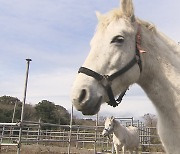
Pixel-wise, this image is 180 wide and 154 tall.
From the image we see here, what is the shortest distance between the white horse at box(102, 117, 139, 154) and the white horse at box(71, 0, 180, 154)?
9.78 metres

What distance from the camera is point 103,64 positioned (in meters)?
2.43

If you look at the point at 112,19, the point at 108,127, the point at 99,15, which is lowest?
the point at 108,127

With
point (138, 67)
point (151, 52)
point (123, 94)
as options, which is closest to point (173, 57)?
point (151, 52)

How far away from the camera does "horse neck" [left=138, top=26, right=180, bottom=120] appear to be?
2.50 m

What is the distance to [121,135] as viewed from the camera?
12.6m

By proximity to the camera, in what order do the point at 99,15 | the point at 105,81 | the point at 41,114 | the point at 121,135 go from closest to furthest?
1. the point at 105,81
2. the point at 99,15
3. the point at 121,135
4. the point at 41,114

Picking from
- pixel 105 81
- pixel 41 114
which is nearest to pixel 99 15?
pixel 105 81

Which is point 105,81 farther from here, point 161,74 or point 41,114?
point 41,114

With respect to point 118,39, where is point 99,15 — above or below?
above

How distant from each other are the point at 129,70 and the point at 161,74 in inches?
12.0

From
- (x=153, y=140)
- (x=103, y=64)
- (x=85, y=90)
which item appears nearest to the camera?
(x=85, y=90)

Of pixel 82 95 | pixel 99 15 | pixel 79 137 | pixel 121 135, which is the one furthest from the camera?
pixel 79 137

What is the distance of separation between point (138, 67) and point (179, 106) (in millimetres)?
472

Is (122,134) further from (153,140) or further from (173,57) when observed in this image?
Answer: (173,57)
